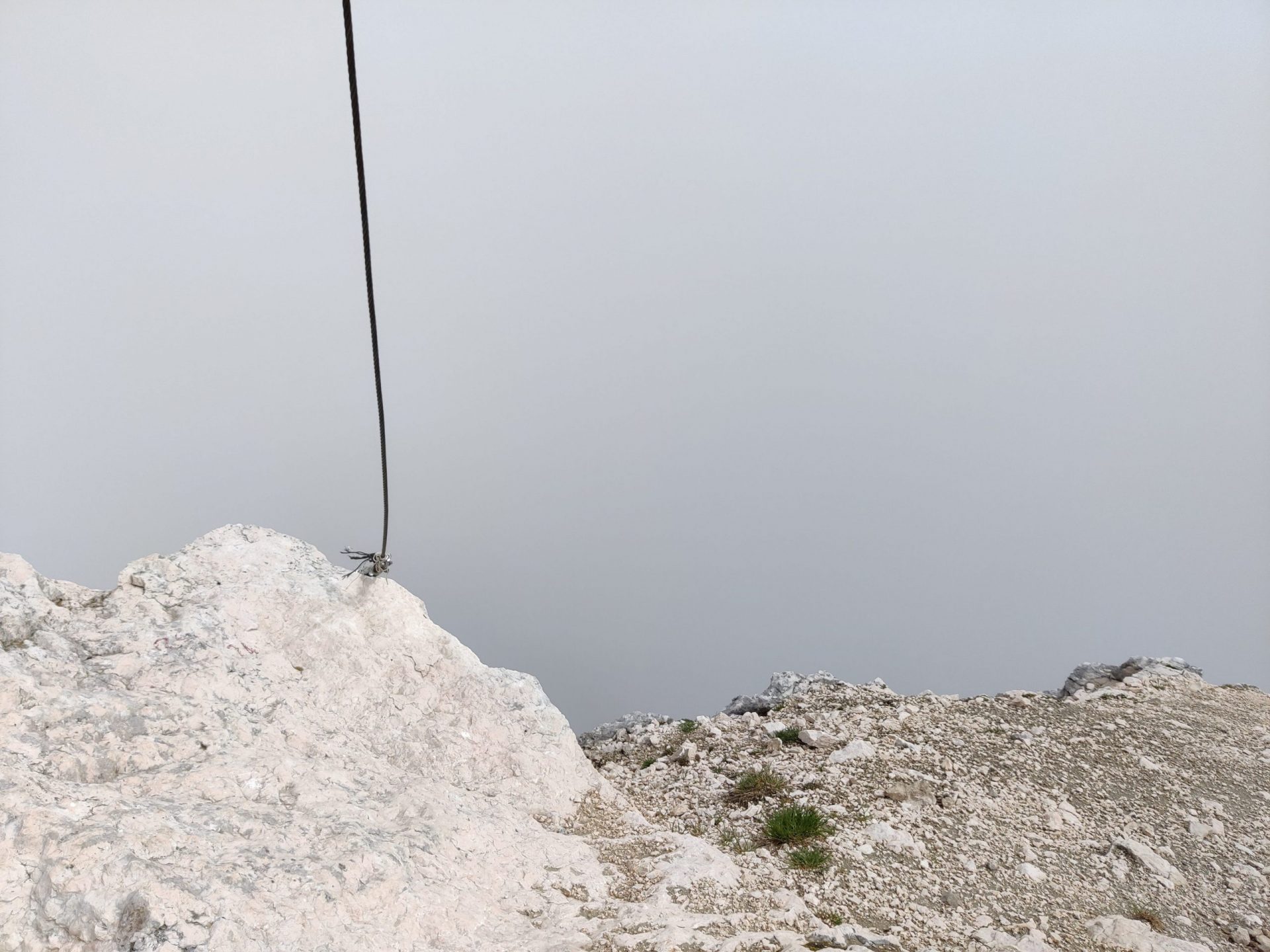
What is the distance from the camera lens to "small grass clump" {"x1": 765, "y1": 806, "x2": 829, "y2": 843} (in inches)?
260

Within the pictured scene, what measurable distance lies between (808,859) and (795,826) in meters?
0.44

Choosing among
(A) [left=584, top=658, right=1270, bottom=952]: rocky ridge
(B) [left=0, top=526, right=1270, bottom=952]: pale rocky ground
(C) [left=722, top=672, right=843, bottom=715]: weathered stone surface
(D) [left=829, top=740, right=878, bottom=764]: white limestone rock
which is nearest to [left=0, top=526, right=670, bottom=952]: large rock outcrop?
(B) [left=0, top=526, right=1270, bottom=952]: pale rocky ground

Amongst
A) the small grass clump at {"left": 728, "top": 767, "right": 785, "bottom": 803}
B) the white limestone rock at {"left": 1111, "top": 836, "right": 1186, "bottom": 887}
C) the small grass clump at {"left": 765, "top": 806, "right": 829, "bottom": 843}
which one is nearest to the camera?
the small grass clump at {"left": 765, "top": 806, "right": 829, "bottom": 843}

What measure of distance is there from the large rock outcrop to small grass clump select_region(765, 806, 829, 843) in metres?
1.71

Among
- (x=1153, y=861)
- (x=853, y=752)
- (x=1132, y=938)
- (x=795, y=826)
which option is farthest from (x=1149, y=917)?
(x=795, y=826)

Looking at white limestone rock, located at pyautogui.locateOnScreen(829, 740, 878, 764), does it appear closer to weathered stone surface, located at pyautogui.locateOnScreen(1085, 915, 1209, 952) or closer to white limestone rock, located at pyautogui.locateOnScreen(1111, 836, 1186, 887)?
white limestone rock, located at pyautogui.locateOnScreen(1111, 836, 1186, 887)

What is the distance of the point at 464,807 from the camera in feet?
20.2

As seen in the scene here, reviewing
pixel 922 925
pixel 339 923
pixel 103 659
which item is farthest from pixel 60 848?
pixel 922 925

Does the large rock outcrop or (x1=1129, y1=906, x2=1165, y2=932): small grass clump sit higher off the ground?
the large rock outcrop

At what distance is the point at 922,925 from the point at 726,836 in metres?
1.81

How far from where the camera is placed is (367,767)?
20.4 feet

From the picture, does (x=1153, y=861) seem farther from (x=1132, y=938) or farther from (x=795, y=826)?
(x=795, y=826)

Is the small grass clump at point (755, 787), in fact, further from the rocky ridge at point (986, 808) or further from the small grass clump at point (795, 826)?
the small grass clump at point (795, 826)

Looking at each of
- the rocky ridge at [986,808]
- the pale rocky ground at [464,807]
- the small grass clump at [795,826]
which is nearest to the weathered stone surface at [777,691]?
the rocky ridge at [986,808]
